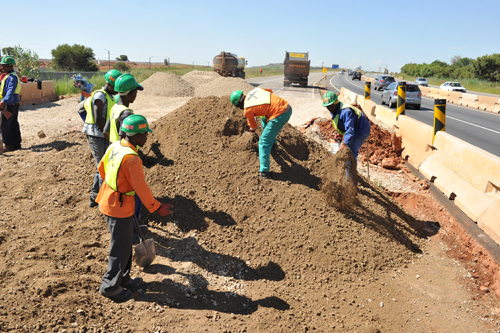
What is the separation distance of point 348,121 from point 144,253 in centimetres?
359

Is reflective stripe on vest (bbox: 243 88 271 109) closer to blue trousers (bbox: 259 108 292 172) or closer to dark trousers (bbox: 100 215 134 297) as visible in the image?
blue trousers (bbox: 259 108 292 172)

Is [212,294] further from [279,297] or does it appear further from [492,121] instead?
[492,121]

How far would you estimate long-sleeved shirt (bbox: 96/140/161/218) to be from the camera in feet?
9.99

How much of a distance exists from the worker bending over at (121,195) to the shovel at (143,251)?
243 millimetres

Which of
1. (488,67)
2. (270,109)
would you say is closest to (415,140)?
(270,109)

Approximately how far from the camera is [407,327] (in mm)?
3264

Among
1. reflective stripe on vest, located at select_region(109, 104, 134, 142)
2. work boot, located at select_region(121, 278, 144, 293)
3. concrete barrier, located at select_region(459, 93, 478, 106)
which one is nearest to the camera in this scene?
work boot, located at select_region(121, 278, 144, 293)

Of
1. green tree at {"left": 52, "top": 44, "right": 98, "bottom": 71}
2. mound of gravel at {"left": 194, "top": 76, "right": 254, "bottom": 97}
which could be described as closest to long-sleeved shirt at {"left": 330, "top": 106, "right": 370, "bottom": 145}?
mound of gravel at {"left": 194, "top": 76, "right": 254, "bottom": 97}

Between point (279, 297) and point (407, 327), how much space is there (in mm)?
1296

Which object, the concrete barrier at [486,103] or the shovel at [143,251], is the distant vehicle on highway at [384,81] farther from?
the shovel at [143,251]

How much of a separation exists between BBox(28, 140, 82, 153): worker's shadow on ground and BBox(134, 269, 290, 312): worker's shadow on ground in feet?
17.6

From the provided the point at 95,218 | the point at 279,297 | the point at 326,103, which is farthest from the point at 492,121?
the point at 95,218

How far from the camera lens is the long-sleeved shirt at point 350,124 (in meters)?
5.21

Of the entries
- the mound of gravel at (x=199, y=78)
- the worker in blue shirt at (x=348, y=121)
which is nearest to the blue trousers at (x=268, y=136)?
the worker in blue shirt at (x=348, y=121)
